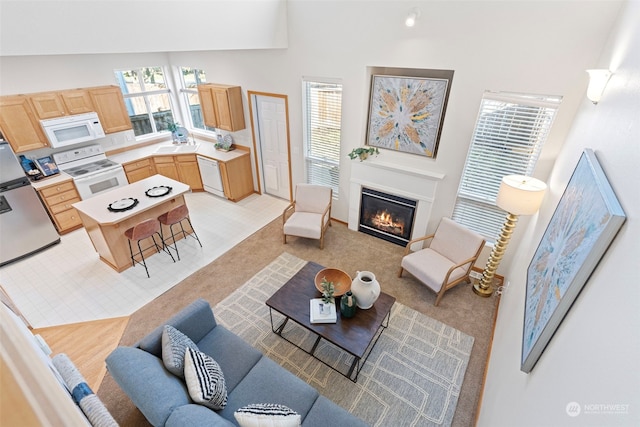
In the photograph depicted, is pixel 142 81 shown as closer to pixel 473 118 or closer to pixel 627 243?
pixel 473 118

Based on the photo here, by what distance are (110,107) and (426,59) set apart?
5.12 meters

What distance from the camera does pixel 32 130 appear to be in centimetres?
452

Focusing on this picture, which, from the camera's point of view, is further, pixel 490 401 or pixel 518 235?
pixel 518 235

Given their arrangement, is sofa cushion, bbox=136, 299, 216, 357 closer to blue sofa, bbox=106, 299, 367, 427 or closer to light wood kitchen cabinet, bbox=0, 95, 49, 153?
blue sofa, bbox=106, 299, 367, 427

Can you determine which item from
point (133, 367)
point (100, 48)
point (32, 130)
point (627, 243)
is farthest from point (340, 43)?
point (32, 130)

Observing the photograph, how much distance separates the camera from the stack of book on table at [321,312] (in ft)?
9.60

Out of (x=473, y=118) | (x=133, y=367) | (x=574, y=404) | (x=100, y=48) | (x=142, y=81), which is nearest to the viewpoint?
(x=574, y=404)

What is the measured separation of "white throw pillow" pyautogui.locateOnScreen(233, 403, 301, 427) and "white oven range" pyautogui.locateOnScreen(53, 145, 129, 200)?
15.5 ft

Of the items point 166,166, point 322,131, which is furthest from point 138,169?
point 322,131

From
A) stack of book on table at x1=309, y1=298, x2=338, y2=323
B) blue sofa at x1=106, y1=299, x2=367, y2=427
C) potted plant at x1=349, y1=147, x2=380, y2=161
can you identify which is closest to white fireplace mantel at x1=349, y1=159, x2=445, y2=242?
potted plant at x1=349, y1=147, x2=380, y2=161

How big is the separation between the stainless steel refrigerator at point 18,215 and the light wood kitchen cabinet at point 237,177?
2.67m

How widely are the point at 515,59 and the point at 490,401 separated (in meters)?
3.13

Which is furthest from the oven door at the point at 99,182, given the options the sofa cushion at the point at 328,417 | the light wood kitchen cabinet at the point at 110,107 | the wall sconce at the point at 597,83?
the wall sconce at the point at 597,83

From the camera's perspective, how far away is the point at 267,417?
76.6 inches
